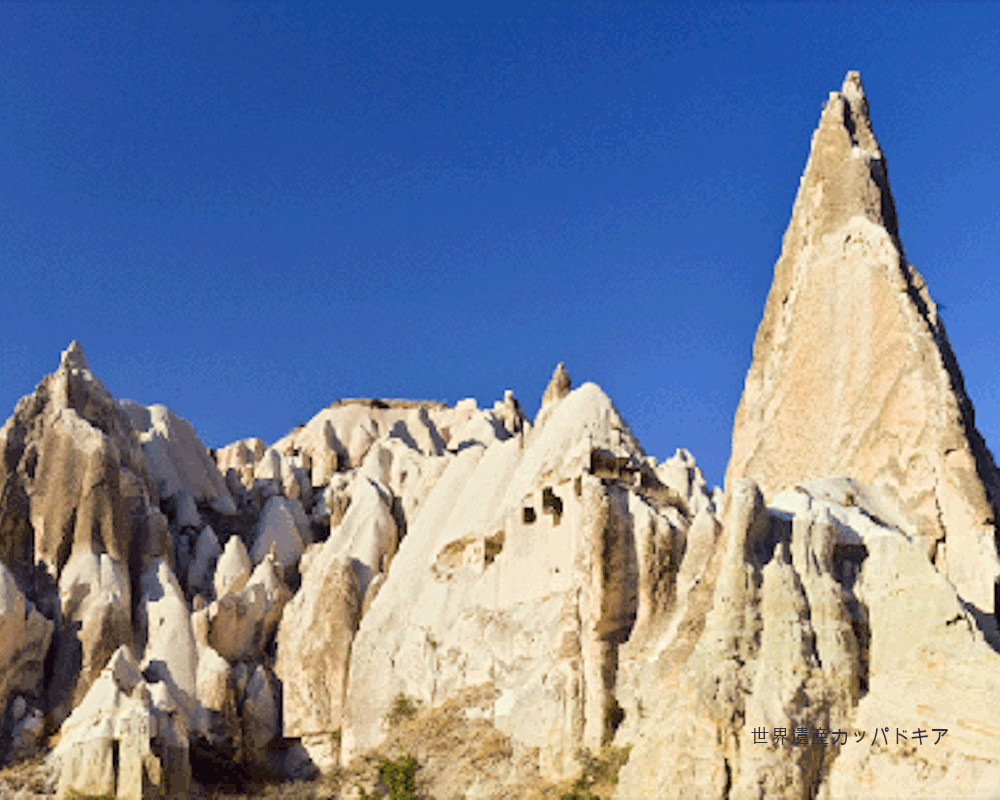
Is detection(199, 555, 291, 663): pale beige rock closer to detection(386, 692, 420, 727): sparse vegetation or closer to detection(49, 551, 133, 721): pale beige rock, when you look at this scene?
detection(49, 551, 133, 721): pale beige rock

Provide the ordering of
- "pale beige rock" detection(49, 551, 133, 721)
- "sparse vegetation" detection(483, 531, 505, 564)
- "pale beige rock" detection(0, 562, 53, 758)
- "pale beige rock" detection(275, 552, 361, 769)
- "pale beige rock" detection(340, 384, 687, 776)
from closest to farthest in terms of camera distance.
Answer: "pale beige rock" detection(340, 384, 687, 776), "sparse vegetation" detection(483, 531, 505, 564), "pale beige rock" detection(275, 552, 361, 769), "pale beige rock" detection(0, 562, 53, 758), "pale beige rock" detection(49, 551, 133, 721)

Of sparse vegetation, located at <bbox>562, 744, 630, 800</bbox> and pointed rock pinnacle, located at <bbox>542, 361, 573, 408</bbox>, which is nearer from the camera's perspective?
sparse vegetation, located at <bbox>562, 744, 630, 800</bbox>

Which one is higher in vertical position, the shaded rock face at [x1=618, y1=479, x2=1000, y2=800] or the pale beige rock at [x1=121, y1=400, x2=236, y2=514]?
the pale beige rock at [x1=121, y1=400, x2=236, y2=514]

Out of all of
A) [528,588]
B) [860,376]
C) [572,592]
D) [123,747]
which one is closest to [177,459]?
[123,747]

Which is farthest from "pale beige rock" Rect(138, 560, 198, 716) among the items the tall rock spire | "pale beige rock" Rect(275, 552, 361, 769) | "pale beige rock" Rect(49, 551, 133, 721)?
the tall rock spire

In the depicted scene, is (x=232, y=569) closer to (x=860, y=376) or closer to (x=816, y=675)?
(x=860, y=376)

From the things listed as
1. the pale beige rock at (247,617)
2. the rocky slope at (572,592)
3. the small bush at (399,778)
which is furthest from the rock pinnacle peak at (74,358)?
the small bush at (399,778)

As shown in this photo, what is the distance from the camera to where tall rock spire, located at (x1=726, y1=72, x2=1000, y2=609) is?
2445 cm

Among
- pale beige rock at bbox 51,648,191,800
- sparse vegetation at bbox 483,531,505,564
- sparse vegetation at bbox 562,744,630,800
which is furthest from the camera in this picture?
sparse vegetation at bbox 483,531,505,564

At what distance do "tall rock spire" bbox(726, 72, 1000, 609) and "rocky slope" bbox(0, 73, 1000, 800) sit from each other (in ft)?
0.21

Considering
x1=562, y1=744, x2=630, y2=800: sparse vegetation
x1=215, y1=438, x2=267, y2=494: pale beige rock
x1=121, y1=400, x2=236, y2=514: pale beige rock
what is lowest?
x1=562, y1=744, x2=630, y2=800: sparse vegetation

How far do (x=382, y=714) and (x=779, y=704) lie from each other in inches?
511

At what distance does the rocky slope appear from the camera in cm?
2012

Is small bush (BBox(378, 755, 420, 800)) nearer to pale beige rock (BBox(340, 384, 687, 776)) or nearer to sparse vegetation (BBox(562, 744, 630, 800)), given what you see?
pale beige rock (BBox(340, 384, 687, 776))
